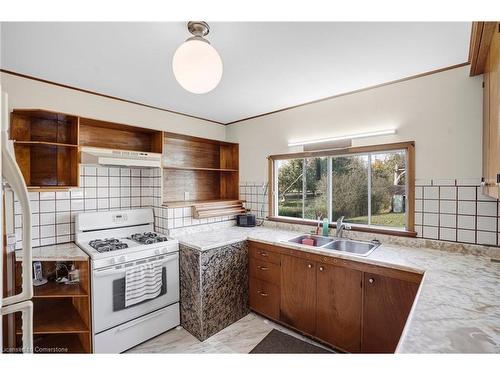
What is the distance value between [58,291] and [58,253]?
0.31 metres

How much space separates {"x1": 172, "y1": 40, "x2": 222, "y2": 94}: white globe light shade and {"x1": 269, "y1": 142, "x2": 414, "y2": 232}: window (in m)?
1.78

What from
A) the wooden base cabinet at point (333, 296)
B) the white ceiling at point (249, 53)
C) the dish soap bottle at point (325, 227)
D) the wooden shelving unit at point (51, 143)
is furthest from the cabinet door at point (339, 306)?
the wooden shelving unit at point (51, 143)

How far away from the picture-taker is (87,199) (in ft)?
8.23

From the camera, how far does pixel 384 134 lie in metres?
2.36

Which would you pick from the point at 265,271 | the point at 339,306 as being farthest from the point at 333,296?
the point at 265,271

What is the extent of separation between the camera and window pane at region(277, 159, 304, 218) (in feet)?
→ 10.4

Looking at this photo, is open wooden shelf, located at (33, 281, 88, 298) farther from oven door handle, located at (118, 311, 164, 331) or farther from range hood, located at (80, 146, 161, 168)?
range hood, located at (80, 146, 161, 168)

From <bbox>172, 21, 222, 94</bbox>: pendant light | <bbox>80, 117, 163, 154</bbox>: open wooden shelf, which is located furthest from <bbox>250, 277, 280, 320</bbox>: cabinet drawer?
<bbox>172, 21, 222, 94</bbox>: pendant light

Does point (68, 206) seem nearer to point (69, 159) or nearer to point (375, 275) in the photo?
point (69, 159)

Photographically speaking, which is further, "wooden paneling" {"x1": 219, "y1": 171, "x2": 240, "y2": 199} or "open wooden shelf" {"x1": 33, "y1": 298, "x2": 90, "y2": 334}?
"wooden paneling" {"x1": 219, "y1": 171, "x2": 240, "y2": 199}

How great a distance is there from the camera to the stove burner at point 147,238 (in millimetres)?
2402

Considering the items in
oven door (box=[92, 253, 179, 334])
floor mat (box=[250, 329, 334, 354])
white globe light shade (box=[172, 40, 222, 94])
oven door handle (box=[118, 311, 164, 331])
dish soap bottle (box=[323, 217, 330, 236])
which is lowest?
floor mat (box=[250, 329, 334, 354])

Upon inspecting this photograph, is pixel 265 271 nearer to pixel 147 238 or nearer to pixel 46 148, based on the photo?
pixel 147 238

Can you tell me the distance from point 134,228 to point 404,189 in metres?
2.85
